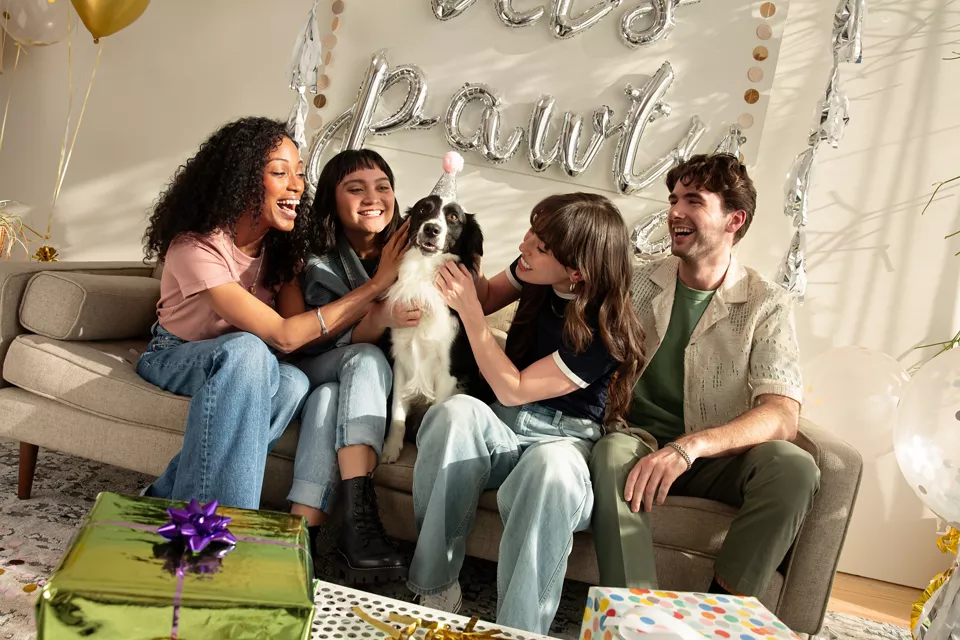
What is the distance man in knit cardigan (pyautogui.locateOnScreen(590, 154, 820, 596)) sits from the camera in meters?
1.66

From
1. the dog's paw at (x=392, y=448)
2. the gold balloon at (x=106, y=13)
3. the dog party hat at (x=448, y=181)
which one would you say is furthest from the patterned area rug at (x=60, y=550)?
the gold balloon at (x=106, y=13)

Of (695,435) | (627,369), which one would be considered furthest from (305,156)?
(695,435)

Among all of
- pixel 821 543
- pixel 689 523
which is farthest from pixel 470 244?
pixel 821 543

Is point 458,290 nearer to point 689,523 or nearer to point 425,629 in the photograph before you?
point 689,523

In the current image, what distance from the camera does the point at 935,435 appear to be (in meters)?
1.65

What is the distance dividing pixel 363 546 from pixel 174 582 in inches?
33.4

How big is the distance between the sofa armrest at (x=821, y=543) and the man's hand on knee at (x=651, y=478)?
33cm

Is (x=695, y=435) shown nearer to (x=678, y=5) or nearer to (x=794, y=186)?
(x=794, y=186)

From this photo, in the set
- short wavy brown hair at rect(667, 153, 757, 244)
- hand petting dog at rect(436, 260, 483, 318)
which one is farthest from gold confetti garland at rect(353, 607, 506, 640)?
short wavy brown hair at rect(667, 153, 757, 244)

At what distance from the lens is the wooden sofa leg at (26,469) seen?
205cm

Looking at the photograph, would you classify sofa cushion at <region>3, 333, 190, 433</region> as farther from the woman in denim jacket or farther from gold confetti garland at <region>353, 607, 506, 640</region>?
gold confetti garland at <region>353, 607, 506, 640</region>

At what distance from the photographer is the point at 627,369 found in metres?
1.81

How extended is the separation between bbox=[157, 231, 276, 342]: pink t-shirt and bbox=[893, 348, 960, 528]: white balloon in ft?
5.22

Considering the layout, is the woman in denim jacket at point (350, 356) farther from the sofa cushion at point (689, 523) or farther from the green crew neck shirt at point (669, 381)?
the green crew neck shirt at point (669, 381)
